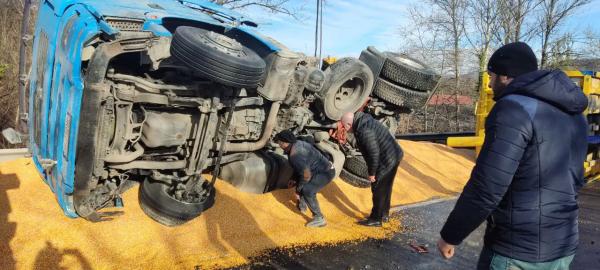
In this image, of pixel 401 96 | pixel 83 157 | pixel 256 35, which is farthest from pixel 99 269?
pixel 401 96

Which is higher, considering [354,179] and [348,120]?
[348,120]

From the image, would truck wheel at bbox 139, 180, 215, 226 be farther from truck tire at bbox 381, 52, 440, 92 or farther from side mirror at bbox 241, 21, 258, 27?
truck tire at bbox 381, 52, 440, 92

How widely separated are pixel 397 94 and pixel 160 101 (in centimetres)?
333

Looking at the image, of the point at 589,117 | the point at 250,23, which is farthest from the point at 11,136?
the point at 589,117

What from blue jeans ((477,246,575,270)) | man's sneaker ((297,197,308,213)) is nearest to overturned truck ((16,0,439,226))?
man's sneaker ((297,197,308,213))

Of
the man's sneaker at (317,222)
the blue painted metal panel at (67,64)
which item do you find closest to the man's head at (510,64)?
the blue painted metal panel at (67,64)

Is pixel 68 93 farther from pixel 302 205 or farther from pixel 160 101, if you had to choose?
pixel 302 205

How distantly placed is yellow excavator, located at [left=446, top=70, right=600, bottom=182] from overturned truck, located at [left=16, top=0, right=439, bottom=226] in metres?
3.60

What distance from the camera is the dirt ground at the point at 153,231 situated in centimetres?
385

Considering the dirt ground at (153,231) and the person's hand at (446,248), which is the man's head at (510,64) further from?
the dirt ground at (153,231)

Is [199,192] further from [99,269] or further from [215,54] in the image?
[215,54]

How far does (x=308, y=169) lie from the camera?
5.09 m

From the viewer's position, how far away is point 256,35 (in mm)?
4750

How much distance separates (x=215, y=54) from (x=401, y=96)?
322cm
